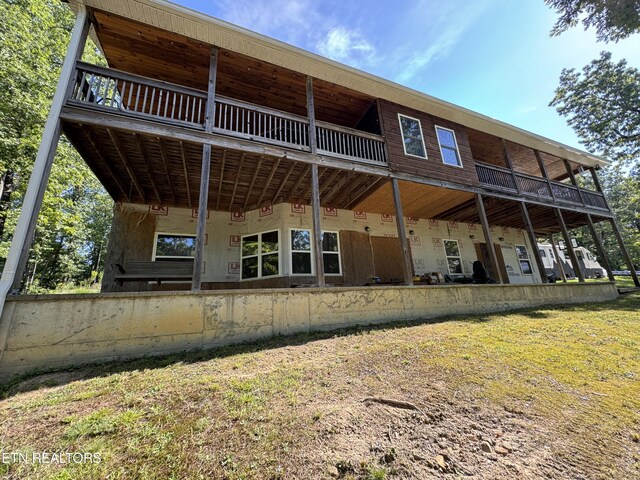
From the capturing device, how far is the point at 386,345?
4379 millimetres

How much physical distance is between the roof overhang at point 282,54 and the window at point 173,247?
18.9ft

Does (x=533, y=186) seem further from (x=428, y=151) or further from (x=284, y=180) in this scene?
(x=284, y=180)

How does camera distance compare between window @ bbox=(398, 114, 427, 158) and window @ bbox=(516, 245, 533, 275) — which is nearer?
window @ bbox=(398, 114, 427, 158)

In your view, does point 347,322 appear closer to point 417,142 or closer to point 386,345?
point 386,345

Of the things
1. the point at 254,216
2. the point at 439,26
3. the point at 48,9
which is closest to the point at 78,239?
the point at 48,9

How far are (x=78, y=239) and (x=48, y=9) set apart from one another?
747 inches

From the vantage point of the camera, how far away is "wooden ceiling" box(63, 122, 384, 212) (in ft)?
19.2

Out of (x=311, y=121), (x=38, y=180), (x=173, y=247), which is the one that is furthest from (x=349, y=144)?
(x=38, y=180)

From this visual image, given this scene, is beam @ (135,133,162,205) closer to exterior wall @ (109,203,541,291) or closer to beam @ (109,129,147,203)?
beam @ (109,129,147,203)

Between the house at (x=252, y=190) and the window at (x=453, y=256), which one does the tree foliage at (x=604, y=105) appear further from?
the window at (x=453, y=256)

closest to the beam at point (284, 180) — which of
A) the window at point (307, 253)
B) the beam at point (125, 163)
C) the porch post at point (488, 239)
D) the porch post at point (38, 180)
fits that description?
the window at point (307, 253)

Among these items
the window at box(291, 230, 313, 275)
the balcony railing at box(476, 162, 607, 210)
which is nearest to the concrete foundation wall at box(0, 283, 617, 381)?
the window at box(291, 230, 313, 275)

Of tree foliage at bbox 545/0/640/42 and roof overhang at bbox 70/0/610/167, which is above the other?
tree foliage at bbox 545/0/640/42

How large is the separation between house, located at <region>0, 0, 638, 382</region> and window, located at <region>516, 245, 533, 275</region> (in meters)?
2.82
